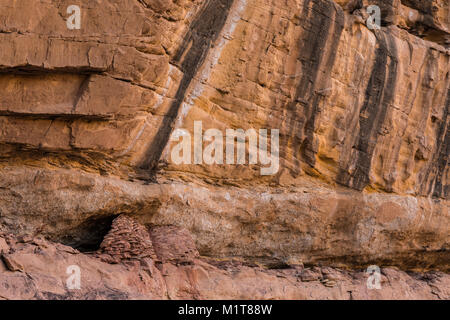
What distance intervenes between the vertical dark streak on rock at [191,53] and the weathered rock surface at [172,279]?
1.26 metres

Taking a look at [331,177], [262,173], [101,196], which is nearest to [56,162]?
[101,196]

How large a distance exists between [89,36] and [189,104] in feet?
6.62

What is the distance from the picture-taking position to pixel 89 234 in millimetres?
9914

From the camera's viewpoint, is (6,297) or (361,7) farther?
(361,7)

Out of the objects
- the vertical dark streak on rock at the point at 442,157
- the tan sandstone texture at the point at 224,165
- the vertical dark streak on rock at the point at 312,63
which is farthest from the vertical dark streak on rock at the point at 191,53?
the vertical dark streak on rock at the point at 442,157

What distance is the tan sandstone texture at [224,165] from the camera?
8.95 meters

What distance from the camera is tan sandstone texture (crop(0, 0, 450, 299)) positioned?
8945 millimetres

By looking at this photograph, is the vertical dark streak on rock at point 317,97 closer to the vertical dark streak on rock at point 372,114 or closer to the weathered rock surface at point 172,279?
the vertical dark streak on rock at point 372,114

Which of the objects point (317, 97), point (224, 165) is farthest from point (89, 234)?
point (317, 97)

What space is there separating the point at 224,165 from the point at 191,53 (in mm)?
1982

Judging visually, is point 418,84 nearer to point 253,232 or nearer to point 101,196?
point 253,232

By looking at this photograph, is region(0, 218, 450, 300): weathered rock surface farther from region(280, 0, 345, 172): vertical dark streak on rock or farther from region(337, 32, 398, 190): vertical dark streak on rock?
region(280, 0, 345, 172): vertical dark streak on rock

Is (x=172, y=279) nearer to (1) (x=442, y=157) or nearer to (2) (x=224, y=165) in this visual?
(2) (x=224, y=165)

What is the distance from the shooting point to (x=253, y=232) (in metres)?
11.0
